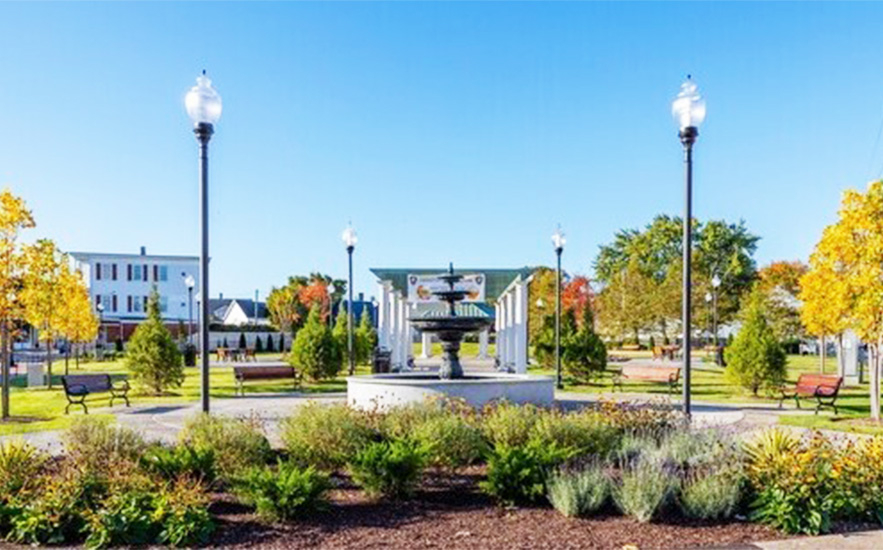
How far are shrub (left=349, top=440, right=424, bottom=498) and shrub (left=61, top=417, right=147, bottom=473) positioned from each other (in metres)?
2.58

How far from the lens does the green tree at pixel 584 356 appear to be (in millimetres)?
23406

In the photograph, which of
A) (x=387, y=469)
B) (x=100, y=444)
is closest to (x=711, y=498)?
(x=387, y=469)

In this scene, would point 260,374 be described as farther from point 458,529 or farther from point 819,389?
point 458,529

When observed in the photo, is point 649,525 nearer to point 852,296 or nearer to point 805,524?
point 805,524

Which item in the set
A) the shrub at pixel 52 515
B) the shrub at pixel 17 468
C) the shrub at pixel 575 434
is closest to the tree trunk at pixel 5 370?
the shrub at pixel 17 468

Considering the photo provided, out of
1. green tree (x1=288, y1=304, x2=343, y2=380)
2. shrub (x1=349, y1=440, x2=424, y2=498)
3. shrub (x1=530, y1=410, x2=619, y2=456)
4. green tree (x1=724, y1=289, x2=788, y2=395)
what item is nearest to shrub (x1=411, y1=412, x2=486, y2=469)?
shrub (x1=349, y1=440, x2=424, y2=498)

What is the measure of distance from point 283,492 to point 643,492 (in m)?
3.42

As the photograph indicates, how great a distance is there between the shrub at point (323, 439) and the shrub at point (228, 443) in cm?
38

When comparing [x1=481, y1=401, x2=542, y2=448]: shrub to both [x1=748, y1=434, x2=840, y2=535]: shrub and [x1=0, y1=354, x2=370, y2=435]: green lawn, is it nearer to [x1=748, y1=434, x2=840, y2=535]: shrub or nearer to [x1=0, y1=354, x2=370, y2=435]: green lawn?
[x1=748, y1=434, x2=840, y2=535]: shrub

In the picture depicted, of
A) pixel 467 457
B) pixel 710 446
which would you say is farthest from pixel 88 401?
pixel 710 446

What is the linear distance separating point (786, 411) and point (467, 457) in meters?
10.9

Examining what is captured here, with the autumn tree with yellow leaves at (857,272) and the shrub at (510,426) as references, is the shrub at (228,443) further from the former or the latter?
the autumn tree with yellow leaves at (857,272)

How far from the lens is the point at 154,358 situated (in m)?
20.3

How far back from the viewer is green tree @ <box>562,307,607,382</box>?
23.4 meters
